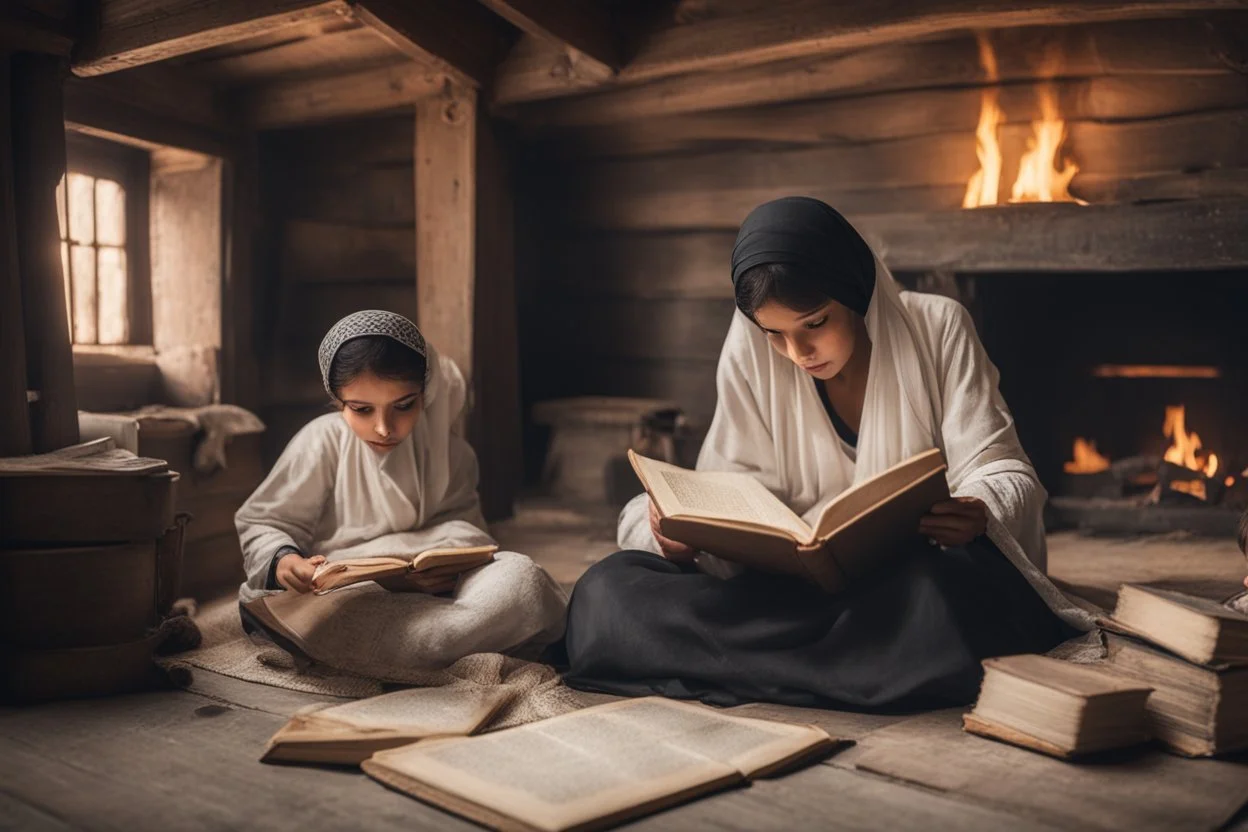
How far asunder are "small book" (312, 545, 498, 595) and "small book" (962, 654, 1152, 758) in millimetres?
1277

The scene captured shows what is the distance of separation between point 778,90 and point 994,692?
335 centimetres

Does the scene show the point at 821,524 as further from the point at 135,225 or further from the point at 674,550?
the point at 135,225

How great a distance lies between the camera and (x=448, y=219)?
5.07 metres

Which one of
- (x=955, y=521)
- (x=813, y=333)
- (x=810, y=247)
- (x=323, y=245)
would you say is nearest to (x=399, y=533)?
(x=813, y=333)

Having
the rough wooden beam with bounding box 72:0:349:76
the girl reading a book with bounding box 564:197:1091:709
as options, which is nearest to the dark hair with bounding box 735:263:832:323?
the girl reading a book with bounding box 564:197:1091:709

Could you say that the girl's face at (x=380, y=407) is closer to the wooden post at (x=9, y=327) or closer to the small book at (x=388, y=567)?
the small book at (x=388, y=567)

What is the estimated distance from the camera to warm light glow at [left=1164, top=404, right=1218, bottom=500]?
5.32m

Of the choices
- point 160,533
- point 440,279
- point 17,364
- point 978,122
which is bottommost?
point 160,533

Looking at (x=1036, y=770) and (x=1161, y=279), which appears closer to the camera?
(x=1036, y=770)

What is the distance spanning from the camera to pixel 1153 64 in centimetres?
459

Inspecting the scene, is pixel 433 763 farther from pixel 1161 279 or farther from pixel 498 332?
pixel 1161 279

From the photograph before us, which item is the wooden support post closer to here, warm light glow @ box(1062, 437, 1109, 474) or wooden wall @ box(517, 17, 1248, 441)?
wooden wall @ box(517, 17, 1248, 441)

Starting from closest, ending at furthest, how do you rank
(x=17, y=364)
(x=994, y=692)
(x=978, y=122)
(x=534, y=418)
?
(x=994, y=692), (x=17, y=364), (x=978, y=122), (x=534, y=418)

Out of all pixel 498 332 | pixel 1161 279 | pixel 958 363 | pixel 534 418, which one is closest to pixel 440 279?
pixel 498 332
